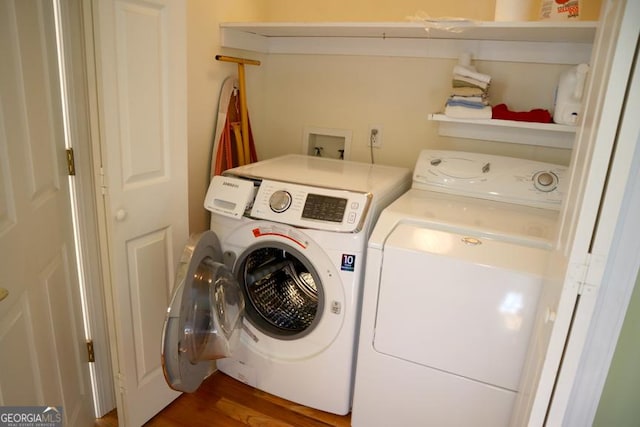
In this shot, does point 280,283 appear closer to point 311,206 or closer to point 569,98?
point 311,206

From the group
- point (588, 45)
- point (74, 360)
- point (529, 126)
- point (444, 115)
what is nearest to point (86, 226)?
point (74, 360)

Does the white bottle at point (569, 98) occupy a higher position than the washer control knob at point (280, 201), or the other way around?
the white bottle at point (569, 98)

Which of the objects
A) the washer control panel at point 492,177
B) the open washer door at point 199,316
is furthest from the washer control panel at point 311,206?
the washer control panel at point 492,177

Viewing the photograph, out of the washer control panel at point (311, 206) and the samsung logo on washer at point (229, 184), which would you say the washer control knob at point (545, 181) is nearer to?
the washer control panel at point (311, 206)

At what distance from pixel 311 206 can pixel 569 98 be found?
1116mm

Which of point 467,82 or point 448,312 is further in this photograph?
point 467,82

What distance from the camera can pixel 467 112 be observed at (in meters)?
1.85

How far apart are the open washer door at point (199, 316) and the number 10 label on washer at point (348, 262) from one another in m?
0.47

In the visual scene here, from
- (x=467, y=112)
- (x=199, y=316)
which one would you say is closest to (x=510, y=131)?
(x=467, y=112)

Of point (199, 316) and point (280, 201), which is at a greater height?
point (280, 201)

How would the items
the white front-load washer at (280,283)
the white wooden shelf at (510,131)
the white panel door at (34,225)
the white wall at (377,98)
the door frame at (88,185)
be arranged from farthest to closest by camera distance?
the white wall at (377,98), the white wooden shelf at (510,131), the white front-load washer at (280,283), the door frame at (88,185), the white panel door at (34,225)

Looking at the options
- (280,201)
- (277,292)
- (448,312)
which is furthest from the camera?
(277,292)

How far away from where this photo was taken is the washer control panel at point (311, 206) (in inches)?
61.5

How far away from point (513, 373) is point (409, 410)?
424 millimetres
